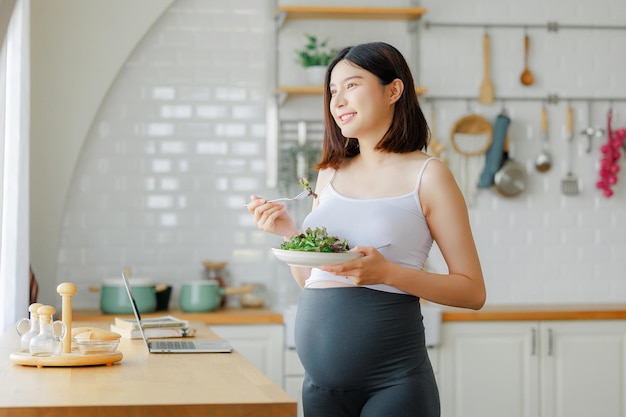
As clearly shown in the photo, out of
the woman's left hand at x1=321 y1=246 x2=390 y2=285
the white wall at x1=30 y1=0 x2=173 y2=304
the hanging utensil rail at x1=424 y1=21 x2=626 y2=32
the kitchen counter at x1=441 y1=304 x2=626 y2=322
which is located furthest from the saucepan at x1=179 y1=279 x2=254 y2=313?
the woman's left hand at x1=321 y1=246 x2=390 y2=285

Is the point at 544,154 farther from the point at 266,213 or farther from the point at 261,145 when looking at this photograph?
the point at 266,213

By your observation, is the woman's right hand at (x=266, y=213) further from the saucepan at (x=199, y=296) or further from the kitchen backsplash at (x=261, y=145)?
the kitchen backsplash at (x=261, y=145)

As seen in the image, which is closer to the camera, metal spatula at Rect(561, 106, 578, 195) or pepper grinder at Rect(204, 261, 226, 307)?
pepper grinder at Rect(204, 261, 226, 307)

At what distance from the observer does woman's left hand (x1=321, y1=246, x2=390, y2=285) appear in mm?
1905

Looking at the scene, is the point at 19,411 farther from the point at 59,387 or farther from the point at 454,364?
the point at 454,364

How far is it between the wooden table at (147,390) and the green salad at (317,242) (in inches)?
11.6

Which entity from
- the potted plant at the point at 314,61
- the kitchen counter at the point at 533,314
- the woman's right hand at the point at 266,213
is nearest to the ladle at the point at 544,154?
the kitchen counter at the point at 533,314

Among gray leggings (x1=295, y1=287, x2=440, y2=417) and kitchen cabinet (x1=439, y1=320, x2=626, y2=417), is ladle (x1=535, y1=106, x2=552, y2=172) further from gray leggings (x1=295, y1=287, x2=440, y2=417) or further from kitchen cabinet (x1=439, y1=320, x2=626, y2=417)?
gray leggings (x1=295, y1=287, x2=440, y2=417)

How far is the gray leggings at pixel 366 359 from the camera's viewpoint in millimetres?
2004

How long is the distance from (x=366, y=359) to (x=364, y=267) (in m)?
0.23

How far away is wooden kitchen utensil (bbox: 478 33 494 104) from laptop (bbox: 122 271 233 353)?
2766mm

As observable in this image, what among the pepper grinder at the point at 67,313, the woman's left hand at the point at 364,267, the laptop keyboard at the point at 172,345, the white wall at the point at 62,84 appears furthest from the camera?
the white wall at the point at 62,84

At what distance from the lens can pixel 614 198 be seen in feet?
17.2

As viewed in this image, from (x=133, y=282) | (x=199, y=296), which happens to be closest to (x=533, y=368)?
(x=199, y=296)
